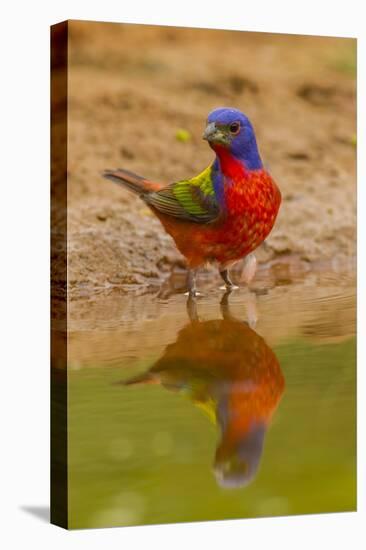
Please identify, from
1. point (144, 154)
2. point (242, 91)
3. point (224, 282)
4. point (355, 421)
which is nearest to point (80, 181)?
point (144, 154)

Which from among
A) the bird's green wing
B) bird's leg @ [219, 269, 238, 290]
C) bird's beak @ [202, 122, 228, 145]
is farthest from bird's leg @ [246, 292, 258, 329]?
bird's beak @ [202, 122, 228, 145]

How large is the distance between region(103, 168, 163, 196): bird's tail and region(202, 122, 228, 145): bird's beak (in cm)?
57

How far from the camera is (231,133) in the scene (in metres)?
6.42

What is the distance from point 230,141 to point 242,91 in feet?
8.56

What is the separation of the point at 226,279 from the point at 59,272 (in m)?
1.31

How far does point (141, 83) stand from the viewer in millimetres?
8125

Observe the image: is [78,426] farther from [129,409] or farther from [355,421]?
[355,421]

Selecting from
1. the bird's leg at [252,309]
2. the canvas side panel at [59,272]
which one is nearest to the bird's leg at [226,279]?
the bird's leg at [252,309]

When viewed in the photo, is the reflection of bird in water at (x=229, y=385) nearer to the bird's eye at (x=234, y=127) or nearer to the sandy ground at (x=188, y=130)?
the sandy ground at (x=188, y=130)

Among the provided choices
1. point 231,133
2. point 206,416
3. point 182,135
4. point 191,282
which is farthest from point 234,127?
point 182,135

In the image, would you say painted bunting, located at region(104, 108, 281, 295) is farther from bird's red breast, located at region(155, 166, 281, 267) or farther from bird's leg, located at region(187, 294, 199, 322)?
bird's leg, located at region(187, 294, 199, 322)

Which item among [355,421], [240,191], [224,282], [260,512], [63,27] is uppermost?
[63,27]

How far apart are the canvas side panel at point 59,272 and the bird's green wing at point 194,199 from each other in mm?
887

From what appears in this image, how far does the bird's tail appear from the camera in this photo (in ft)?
22.5
